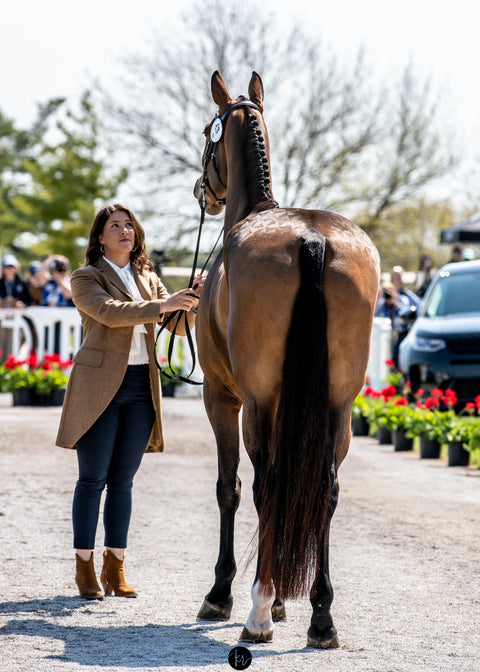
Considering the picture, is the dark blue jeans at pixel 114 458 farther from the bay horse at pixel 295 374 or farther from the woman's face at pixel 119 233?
the bay horse at pixel 295 374

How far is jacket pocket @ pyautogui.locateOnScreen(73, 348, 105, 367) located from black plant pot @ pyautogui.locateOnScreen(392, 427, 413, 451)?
6.63 m

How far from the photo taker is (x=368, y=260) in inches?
177

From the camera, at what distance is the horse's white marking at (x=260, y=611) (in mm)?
4172

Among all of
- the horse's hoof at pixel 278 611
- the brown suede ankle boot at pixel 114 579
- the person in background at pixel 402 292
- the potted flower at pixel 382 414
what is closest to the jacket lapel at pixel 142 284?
the brown suede ankle boot at pixel 114 579

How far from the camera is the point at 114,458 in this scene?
5.36m

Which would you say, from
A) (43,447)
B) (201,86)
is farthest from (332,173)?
(43,447)

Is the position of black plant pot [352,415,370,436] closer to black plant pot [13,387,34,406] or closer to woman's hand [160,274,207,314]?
black plant pot [13,387,34,406]

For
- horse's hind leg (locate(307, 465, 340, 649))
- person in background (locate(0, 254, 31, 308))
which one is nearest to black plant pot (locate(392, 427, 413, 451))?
horse's hind leg (locate(307, 465, 340, 649))

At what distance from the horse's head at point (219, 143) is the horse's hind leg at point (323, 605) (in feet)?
7.34

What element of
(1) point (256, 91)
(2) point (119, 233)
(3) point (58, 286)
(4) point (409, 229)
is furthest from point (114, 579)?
(4) point (409, 229)

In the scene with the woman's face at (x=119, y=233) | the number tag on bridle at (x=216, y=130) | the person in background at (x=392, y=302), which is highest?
the number tag on bridle at (x=216, y=130)

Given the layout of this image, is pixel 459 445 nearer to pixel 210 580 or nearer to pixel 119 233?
pixel 210 580

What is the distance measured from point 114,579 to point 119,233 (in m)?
1.83

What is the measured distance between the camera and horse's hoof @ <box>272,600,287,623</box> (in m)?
4.66
